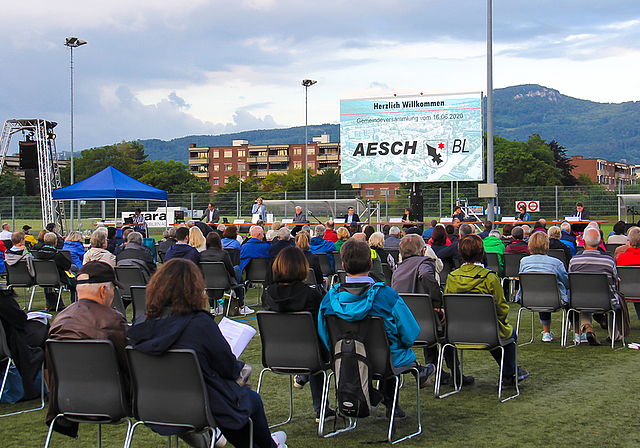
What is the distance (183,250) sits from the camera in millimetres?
Answer: 7703

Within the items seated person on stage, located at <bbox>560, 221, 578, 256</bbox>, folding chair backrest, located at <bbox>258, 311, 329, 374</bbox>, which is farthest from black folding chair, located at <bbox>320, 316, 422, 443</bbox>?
seated person on stage, located at <bbox>560, 221, 578, 256</bbox>

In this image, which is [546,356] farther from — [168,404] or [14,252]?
[14,252]

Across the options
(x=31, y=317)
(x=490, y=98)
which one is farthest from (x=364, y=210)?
(x=31, y=317)

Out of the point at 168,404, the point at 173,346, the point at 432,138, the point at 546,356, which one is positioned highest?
the point at 432,138

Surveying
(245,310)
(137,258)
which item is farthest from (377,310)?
(245,310)

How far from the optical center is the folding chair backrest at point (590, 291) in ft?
19.7

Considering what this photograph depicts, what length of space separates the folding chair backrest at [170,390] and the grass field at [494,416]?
3.69ft

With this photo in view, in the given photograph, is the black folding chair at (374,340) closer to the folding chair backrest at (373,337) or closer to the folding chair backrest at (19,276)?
the folding chair backrest at (373,337)

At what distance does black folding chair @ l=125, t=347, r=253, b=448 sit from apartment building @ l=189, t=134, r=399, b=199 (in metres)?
119

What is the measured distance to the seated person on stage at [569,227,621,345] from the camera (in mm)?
6160

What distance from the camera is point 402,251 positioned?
5270 mm

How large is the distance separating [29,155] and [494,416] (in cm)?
1873

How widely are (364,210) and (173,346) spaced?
22182 mm

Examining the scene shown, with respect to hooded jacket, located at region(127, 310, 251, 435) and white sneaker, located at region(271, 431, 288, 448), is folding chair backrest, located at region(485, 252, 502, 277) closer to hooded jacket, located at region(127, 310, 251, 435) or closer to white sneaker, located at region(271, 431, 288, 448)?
white sneaker, located at region(271, 431, 288, 448)
